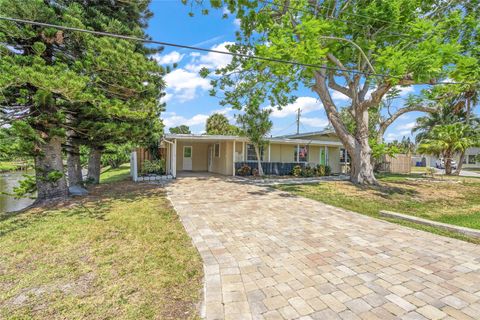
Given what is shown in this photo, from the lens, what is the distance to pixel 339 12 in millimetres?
10281

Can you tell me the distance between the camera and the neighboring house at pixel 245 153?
14.7m

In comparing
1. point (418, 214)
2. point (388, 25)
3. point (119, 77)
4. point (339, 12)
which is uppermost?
point (339, 12)

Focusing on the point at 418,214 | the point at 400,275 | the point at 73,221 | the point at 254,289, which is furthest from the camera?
the point at 418,214

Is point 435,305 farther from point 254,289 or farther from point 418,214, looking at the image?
point 418,214

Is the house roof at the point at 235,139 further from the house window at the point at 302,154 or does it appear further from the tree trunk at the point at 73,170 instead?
the tree trunk at the point at 73,170

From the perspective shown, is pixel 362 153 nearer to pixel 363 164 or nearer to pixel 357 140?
pixel 363 164

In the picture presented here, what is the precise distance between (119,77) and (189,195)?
14.0 ft

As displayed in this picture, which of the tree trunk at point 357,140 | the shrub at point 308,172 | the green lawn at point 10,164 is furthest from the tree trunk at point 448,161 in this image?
the green lawn at point 10,164

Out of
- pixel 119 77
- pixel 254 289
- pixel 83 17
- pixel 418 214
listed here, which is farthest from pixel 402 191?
pixel 83 17

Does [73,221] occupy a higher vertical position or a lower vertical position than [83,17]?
lower

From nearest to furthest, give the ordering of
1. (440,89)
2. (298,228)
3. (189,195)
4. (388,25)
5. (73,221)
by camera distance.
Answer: (298,228) < (73,221) < (189,195) < (388,25) < (440,89)

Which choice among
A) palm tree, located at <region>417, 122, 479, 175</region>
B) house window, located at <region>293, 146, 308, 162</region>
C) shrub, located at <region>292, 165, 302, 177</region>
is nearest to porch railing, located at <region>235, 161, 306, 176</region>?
shrub, located at <region>292, 165, 302, 177</region>

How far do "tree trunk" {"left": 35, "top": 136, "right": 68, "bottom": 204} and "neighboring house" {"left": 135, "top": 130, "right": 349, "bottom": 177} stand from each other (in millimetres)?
5896

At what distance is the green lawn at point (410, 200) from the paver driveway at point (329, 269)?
1748 mm
